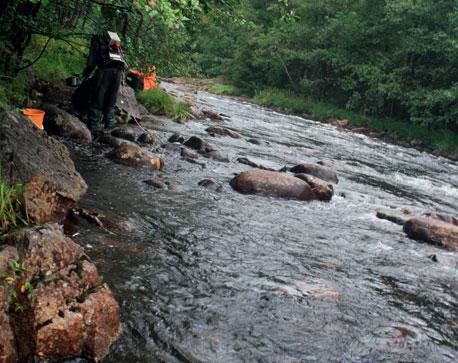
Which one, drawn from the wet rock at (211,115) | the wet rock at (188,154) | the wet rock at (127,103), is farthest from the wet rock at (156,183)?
the wet rock at (211,115)

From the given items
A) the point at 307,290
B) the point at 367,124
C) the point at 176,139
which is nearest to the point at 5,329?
the point at 307,290

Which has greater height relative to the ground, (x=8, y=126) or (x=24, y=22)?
(x=24, y=22)

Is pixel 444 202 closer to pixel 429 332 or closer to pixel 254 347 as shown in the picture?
pixel 429 332

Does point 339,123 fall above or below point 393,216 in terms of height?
below

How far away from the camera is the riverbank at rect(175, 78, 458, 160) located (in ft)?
64.5

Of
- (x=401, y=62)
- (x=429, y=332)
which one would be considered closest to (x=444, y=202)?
(x=429, y=332)

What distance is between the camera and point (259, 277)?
4.28m

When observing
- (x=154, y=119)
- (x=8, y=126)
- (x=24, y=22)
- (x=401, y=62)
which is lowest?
(x=154, y=119)

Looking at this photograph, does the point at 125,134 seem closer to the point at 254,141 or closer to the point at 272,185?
the point at 272,185

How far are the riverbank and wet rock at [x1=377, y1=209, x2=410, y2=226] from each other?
12106 mm

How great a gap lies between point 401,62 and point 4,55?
21636 millimetres

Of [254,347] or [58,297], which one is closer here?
[58,297]

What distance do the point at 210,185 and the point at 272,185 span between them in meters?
0.96

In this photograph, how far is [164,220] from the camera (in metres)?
5.29
